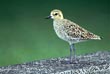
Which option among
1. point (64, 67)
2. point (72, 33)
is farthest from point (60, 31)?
point (64, 67)

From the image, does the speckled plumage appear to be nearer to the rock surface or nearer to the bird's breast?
the bird's breast

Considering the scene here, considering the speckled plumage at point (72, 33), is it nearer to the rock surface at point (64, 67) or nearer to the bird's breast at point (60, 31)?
the bird's breast at point (60, 31)

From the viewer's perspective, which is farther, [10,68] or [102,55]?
[102,55]

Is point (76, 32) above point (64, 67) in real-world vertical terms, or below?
above

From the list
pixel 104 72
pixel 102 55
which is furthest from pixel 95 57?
pixel 104 72

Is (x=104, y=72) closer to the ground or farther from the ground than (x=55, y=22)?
closer to the ground

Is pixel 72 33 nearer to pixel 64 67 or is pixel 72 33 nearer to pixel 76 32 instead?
pixel 76 32

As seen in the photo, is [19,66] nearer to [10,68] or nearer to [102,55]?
[10,68]
